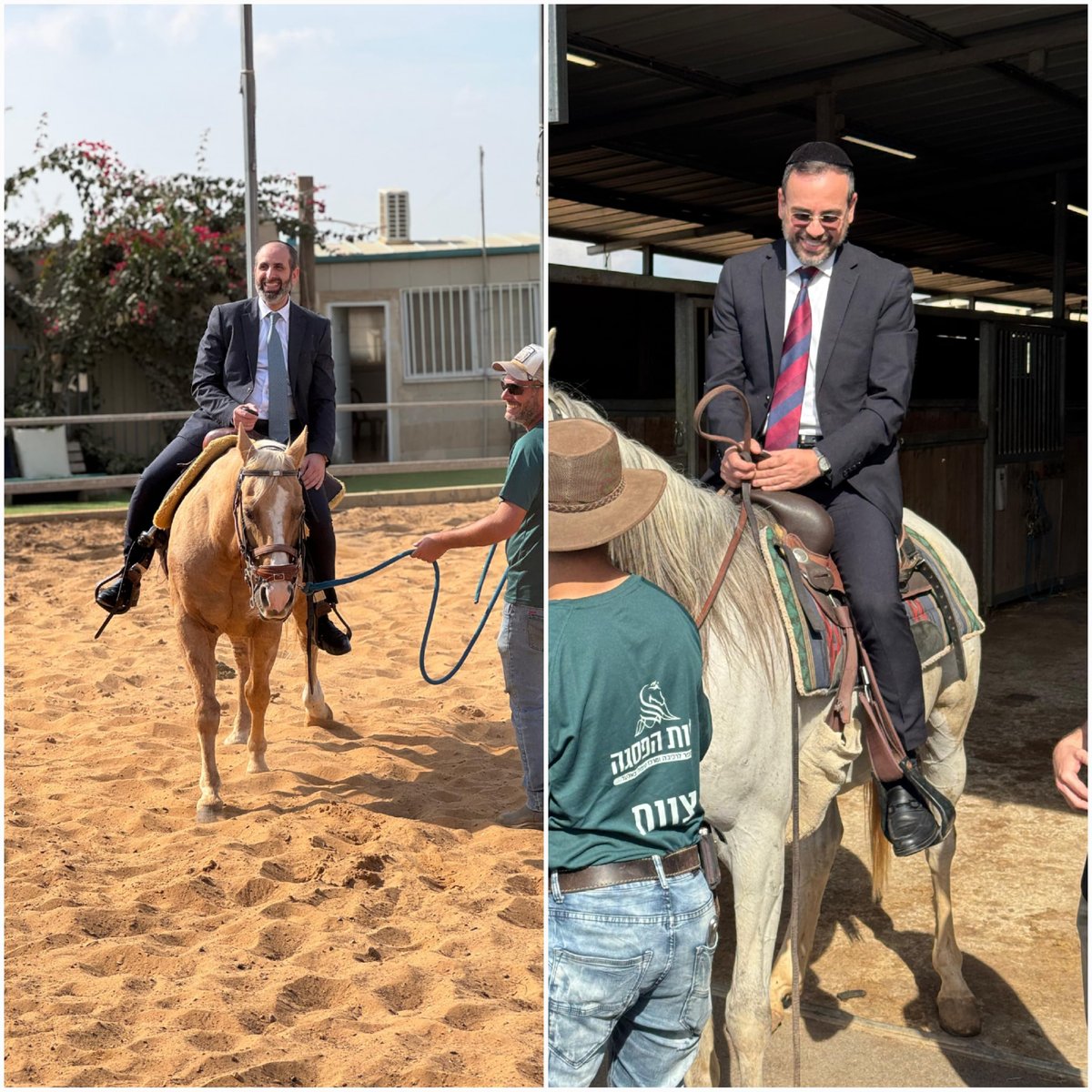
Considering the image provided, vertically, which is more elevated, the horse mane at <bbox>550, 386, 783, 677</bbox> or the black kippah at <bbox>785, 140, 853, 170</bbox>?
the black kippah at <bbox>785, 140, 853, 170</bbox>

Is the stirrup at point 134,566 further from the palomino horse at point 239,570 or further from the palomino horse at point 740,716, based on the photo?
the palomino horse at point 740,716

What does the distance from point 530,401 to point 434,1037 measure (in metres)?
1.41

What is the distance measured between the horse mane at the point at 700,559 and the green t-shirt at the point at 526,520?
1.75ft

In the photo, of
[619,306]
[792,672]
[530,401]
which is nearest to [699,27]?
[619,306]

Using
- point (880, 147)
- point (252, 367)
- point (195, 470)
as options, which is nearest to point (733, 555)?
point (252, 367)

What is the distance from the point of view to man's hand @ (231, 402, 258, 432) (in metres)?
3.61

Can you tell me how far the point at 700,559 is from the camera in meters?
2.14

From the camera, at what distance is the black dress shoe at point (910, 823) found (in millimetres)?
2535

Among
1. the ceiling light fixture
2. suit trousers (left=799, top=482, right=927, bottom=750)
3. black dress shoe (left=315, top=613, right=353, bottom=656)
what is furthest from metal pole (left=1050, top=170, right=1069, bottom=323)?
suit trousers (left=799, top=482, right=927, bottom=750)

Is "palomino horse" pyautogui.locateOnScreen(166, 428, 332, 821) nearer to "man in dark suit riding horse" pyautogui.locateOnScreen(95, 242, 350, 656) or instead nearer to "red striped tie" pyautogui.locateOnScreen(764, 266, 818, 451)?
"man in dark suit riding horse" pyautogui.locateOnScreen(95, 242, 350, 656)

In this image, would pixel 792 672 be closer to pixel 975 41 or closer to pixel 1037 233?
pixel 975 41

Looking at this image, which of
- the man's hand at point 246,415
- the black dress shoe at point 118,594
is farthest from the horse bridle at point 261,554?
the black dress shoe at point 118,594

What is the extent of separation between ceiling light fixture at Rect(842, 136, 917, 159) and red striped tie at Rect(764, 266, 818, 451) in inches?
234

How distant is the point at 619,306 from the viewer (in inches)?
207
